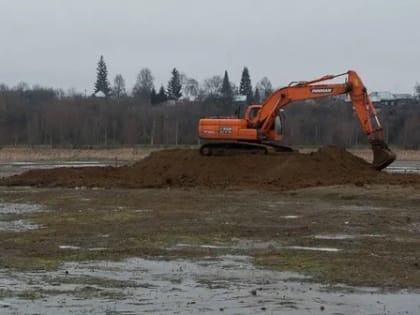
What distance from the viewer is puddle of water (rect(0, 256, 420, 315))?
9078mm

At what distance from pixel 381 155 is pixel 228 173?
5946mm

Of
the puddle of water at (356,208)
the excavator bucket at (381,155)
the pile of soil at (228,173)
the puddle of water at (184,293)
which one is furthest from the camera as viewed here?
the excavator bucket at (381,155)

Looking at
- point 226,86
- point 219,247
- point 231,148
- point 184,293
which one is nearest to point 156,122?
point 226,86

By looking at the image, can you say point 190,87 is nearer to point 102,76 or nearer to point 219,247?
point 102,76

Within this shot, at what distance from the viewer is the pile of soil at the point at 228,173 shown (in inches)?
1158

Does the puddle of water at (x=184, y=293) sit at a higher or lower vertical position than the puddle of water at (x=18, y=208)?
higher

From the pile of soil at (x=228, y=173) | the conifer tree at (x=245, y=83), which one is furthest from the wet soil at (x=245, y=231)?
the conifer tree at (x=245, y=83)

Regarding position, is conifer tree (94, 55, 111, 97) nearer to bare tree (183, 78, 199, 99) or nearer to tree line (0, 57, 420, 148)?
bare tree (183, 78, 199, 99)

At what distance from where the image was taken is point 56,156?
64375mm

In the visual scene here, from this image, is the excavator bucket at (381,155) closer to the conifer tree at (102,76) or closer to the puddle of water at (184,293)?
the puddle of water at (184,293)

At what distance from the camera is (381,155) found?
103 ft

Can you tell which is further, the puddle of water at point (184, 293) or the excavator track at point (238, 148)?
the excavator track at point (238, 148)

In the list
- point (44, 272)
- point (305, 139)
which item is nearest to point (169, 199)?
point (44, 272)

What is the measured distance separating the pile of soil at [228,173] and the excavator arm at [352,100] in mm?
894
